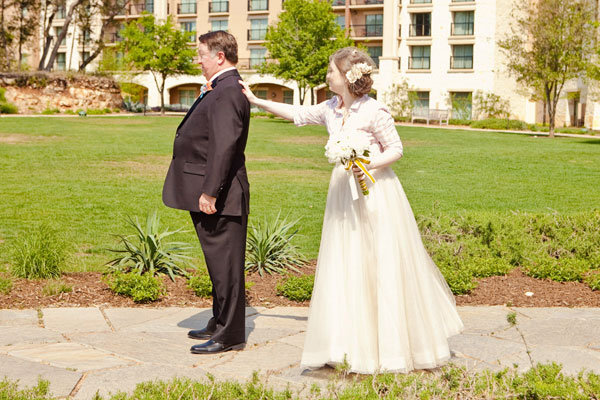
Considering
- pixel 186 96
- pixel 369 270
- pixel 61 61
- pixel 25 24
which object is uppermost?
pixel 25 24

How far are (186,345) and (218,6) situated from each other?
70.4m

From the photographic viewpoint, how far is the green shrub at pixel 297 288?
657cm

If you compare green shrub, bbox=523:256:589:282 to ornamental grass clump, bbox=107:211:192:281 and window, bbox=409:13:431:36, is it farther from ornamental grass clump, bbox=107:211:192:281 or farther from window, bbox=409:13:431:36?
window, bbox=409:13:431:36

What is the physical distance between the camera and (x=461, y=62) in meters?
59.4

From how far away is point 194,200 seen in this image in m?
5.04

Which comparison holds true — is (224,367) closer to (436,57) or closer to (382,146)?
(382,146)

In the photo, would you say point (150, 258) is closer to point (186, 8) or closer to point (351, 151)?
point (351, 151)

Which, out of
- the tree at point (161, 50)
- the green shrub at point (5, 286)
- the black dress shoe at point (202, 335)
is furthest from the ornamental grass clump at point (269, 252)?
the tree at point (161, 50)

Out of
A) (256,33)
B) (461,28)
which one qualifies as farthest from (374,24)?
(256,33)

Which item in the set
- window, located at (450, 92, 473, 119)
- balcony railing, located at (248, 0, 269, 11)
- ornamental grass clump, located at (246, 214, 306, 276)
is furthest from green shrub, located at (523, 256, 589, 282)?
balcony railing, located at (248, 0, 269, 11)

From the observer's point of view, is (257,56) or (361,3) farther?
(257,56)

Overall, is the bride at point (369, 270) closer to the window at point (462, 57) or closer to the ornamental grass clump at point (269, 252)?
the ornamental grass clump at point (269, 252)

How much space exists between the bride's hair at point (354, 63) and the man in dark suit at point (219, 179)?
772 mm

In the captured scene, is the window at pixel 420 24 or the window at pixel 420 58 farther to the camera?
the window at pixel 420 24
